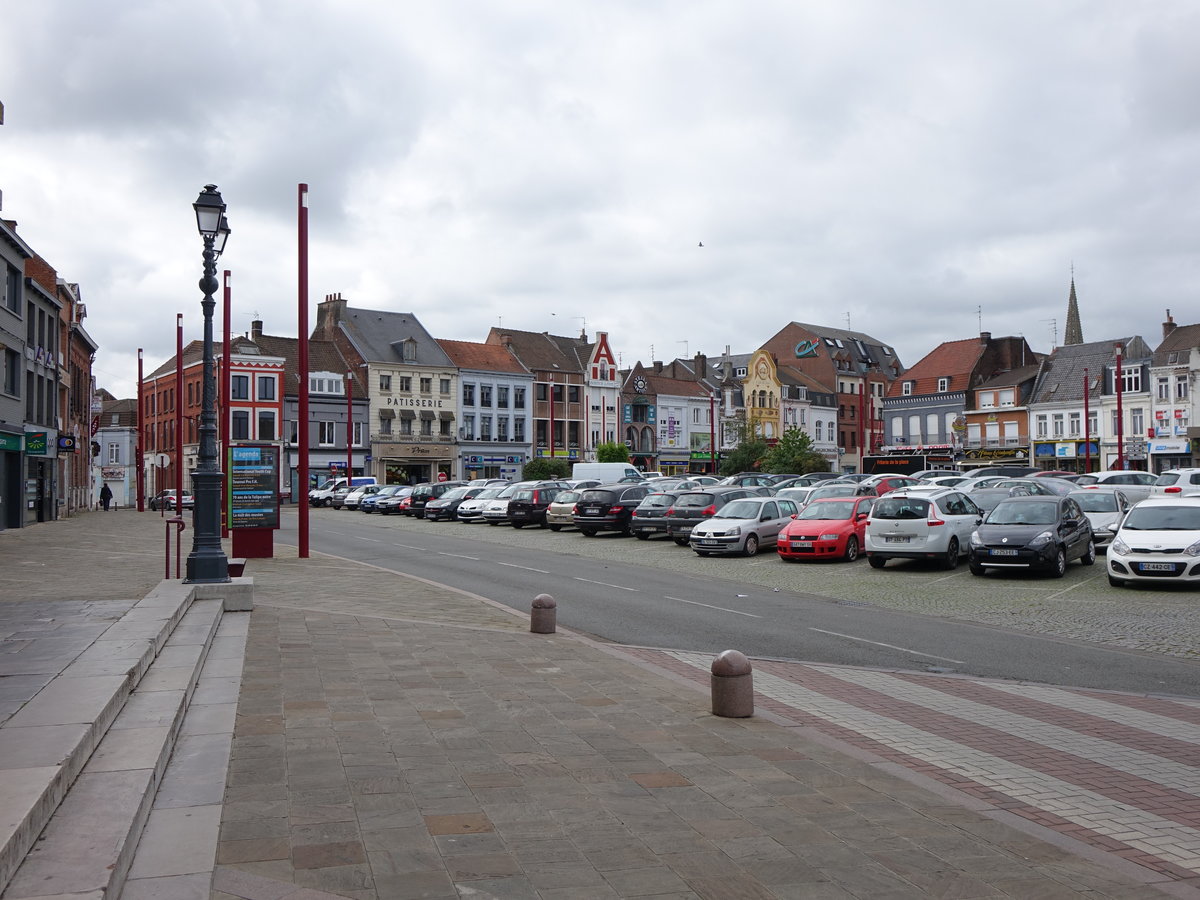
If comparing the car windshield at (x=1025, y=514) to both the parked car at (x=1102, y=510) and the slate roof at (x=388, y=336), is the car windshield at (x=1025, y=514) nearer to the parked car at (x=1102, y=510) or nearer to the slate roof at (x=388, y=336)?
the parked car at (x=1102, y=510)

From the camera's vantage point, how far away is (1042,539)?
19000 mm

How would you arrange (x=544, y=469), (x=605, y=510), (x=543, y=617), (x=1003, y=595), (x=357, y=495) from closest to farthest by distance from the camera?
(x=543, y=617) → (x=1003, y=595) → (x=605, y=510) → (x=357, y=495) → (x=544, y=469)

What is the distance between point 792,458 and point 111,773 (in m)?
60.5

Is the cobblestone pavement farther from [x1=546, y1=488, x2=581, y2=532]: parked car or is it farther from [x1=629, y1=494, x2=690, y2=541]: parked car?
[x1=546, y1=488, x2=581, y2=532]: parked car

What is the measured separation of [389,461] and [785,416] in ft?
119

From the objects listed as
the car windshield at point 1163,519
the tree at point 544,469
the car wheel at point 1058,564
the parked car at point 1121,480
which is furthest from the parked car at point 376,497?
the car windshield at point 1163,519

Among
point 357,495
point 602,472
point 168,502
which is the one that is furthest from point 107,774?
point 168,502

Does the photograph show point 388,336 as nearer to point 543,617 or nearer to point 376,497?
point 376,497

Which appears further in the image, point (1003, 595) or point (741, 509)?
point (741, 509)

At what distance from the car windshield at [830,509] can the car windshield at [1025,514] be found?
4116mm

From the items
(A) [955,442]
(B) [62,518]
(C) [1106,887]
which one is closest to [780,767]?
(C) [1106,887]

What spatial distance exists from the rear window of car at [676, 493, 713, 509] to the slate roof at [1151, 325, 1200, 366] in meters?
52.3

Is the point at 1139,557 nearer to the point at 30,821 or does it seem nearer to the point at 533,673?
the point at 533,673

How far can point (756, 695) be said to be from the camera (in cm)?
918
